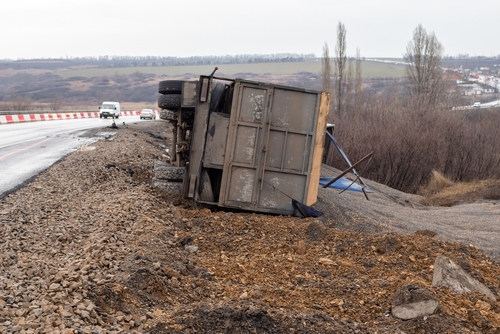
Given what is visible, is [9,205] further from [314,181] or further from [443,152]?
[443,152]

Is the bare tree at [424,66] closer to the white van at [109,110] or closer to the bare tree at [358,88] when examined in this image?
the bare tree at [358,88]

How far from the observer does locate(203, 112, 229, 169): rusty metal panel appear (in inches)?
453

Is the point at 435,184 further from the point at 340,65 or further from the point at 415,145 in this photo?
the point at 340,65

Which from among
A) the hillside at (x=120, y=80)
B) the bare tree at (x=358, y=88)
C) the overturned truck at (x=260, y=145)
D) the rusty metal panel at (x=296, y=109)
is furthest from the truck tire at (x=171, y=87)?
the hillside at (x=120, y=80)

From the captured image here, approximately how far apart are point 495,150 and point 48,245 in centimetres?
3304

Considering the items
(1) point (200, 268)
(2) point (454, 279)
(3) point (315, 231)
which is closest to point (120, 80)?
(3) point (315, 231)

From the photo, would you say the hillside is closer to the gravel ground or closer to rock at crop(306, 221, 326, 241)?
the gravel ground

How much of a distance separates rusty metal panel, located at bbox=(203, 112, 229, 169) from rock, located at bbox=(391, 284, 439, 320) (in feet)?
17.9

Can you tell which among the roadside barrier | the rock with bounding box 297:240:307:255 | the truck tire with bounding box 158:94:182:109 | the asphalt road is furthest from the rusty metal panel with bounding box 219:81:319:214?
the roadside barrier

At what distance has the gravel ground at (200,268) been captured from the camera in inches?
227

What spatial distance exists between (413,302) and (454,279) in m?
1.53

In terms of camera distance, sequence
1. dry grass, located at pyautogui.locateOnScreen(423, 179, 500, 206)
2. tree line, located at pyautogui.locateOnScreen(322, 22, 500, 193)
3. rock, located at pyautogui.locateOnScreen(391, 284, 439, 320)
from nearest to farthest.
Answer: rock, located at pyautogui.locateOnScreen(391, 284, 439, 320) → dry grass, located at pyautogui.locateOnScreen(423, 179, 500, 206) → tree line, located at pyautogui.locateOnScreen(322, 22, 500, 193)

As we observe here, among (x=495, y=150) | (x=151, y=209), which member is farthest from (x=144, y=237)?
(x=495, y=150)

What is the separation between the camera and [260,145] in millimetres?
11453
